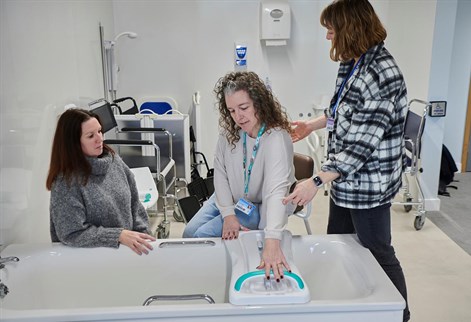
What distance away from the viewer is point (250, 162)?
1851 millimetres

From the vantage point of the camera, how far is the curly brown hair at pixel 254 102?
176 cm

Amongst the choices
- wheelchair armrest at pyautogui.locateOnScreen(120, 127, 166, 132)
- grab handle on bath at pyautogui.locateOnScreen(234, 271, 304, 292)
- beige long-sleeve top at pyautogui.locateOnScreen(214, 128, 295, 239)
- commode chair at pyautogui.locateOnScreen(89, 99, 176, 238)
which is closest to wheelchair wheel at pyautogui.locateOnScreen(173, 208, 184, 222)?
commode chair at pyautogui.locateOnScreen(89, 99, 176, 238)

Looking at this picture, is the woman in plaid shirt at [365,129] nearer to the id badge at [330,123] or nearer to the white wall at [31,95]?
the id badge at [330,123]

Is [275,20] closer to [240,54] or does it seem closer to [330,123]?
[240,54]

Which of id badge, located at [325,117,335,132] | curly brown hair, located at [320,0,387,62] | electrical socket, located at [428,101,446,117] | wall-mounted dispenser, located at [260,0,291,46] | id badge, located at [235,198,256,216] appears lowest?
id badge, located at [235,198,256,216]

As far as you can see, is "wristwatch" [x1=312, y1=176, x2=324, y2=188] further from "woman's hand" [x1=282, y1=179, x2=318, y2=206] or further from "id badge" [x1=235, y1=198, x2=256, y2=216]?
"id badge" [x1=235, y1=198, x2=256, y2=216]

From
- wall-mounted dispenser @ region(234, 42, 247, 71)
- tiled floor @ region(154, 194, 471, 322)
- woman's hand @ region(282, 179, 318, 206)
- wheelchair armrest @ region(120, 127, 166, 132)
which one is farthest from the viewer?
wall-mounted dispenser @ region(234, 42, 247, 71)

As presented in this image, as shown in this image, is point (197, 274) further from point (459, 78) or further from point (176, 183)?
point (459, 78)

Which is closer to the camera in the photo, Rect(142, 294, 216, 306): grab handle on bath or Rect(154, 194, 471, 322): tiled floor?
Rect(142, 294, 216, 306): grab handle on bath

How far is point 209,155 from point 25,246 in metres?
3.24

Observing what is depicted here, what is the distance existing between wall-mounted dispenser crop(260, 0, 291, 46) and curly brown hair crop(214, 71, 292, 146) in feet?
9.00

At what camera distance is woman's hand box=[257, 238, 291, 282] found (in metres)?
1.48

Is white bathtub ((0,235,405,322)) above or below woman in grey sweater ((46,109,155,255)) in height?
below

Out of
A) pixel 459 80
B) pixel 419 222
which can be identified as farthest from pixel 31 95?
pixel 459 80
